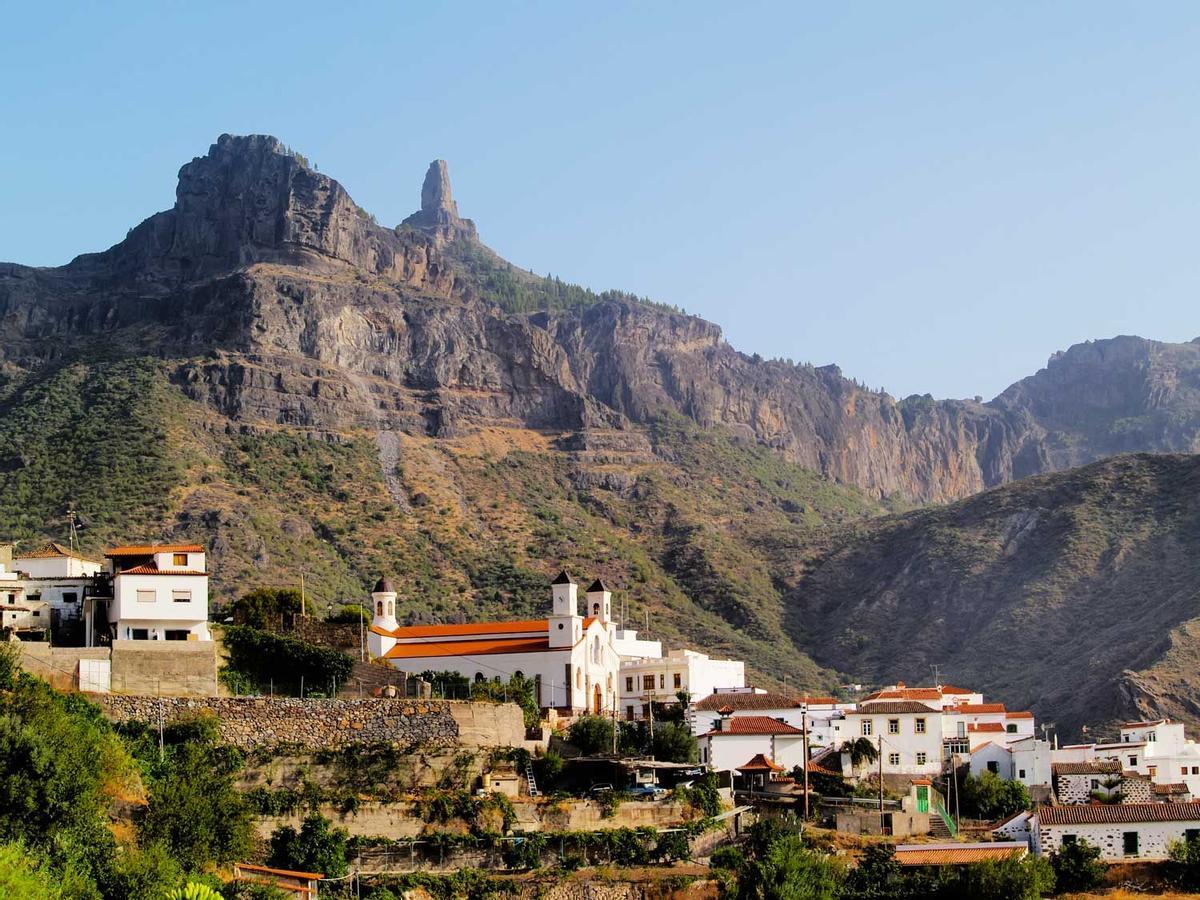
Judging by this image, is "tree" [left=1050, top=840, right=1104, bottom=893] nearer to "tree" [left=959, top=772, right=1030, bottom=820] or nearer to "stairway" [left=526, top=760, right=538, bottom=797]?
"tree" [left=959, top=772, right=1030, bottom=820]

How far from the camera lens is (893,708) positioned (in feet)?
254

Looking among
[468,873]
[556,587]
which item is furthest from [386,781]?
[556,587]

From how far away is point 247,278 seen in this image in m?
153

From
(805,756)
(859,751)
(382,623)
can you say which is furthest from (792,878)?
(382,623)

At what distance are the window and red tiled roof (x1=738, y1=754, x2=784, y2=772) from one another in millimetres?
13095

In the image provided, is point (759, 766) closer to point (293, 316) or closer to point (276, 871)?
point (276, 871)

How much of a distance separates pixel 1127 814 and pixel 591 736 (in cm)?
A: 1923

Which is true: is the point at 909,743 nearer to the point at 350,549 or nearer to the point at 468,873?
the point at 468,873

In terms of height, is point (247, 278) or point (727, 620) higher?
point (247, 278)

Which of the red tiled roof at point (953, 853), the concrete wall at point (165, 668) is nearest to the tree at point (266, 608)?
the concrete wall at point (165, 668)

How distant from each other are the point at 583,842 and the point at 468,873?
426 cm

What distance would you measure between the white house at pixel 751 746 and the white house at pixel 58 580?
77.8 ft

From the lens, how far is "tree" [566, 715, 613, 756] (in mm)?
70875

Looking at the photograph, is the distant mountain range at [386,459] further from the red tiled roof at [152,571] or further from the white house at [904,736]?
the red tiled roof at [152,571]
